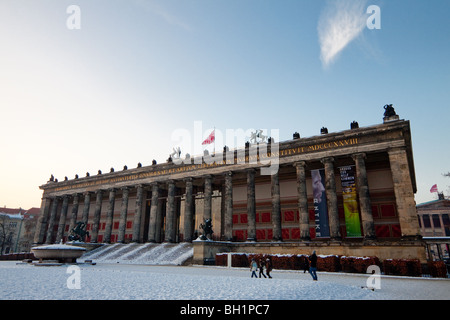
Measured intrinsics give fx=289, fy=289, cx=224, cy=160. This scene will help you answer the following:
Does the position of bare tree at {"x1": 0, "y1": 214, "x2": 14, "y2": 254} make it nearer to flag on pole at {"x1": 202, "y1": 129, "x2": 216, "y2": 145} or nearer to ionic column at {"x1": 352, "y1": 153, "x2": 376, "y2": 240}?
flag on pole at {"x1": 202, "y1": 129, "x2": 216, "y2": 145}

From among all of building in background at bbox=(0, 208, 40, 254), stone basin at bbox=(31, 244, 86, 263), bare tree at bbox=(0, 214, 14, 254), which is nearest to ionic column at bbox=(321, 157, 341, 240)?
stone basin at bbox=(31, 244, 86, 263)

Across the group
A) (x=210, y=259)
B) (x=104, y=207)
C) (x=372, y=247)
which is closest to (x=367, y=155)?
(x=372, y=247)

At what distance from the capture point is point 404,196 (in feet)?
85.6

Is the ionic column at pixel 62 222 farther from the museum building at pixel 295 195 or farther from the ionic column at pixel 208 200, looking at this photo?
the ionic column at pixel 208 200

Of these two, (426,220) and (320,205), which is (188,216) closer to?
(320,205)

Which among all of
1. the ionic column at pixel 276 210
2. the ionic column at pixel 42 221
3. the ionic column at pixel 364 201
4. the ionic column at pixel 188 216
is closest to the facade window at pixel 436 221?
the ionic column at pixel 364 201

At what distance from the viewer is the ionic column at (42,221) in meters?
49.0

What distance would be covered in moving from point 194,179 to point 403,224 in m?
24.5

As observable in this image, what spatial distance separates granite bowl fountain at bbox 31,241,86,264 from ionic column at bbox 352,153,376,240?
2618 cm

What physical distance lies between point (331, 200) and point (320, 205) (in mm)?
1201

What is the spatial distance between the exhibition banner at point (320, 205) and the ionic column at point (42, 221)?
45.4 metres

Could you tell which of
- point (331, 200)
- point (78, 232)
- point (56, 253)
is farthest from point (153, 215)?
point (331, 200)
